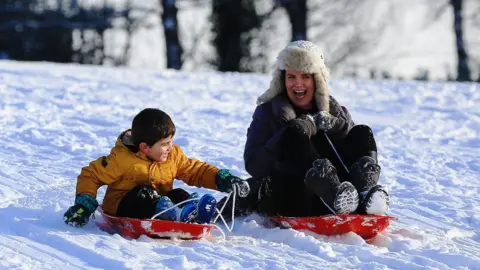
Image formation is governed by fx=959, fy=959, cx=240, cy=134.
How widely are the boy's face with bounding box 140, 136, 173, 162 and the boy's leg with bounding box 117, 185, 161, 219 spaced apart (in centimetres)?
14

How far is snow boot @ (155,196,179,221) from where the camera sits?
4.44 m

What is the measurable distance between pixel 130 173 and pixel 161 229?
0.35m

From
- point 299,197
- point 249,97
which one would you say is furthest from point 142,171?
point 249,97

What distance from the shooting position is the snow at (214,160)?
4.16 m

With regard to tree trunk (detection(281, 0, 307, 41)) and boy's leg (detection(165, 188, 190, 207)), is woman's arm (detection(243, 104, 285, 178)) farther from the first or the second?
tree trunk (detection(281, 0, 307, 41))

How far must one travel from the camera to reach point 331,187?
446 centimetres

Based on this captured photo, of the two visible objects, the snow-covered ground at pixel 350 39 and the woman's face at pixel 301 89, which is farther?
the snow-covered ground at pixel 350 39

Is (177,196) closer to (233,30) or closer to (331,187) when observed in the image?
(331,187)

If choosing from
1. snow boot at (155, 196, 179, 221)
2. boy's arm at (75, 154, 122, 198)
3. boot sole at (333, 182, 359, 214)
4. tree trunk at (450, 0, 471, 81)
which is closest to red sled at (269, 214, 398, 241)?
boot sole at (333, 182, 359, 214)

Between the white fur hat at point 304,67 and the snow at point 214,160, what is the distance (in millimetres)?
675

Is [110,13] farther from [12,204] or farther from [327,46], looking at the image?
[12,204]

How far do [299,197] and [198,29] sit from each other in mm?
22686

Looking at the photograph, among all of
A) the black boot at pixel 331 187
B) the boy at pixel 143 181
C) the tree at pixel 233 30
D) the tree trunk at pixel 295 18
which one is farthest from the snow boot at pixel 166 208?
the tree at pixel 233 30

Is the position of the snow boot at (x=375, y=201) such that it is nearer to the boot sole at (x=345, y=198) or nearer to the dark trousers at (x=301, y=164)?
the boot sole at (x=345, y=198)
